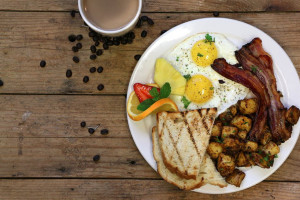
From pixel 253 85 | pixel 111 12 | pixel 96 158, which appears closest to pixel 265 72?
pixel 253 85

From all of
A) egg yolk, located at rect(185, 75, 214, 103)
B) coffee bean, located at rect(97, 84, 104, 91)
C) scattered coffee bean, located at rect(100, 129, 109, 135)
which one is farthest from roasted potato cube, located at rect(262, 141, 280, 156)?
coffee bean, located at rect(97, 84, 104, 91)

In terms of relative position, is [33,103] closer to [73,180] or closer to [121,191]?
[73,180]

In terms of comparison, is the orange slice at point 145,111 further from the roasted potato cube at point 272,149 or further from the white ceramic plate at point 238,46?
the roasted potato cube at point 272,149

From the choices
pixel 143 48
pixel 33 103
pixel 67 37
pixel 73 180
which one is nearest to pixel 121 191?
pixel 73 180

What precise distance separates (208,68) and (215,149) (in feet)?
2.29

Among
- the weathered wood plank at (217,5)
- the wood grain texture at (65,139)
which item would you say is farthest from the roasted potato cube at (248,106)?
the weathered wood plank at (217,5)

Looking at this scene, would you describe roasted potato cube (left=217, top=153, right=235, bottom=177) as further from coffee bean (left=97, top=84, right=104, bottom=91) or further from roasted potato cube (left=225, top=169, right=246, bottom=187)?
coffee bean (left=97, top=84, right=104, bottom=91)

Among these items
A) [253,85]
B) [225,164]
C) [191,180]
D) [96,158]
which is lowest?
[96,158]

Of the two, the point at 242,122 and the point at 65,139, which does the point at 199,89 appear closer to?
the point at 242,122

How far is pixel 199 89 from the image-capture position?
2.49 m

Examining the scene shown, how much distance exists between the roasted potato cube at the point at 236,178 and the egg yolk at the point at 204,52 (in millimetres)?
952

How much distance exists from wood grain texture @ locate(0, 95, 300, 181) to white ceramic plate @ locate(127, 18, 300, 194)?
0.21 m

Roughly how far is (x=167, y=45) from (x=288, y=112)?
116 cm

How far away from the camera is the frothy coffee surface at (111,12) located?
2432 mm
